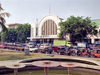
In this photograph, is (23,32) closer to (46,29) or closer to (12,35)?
(12,35)

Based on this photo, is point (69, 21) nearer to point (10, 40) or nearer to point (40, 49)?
point (40, 49)

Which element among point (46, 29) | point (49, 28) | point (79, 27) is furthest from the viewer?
point (46, 29)

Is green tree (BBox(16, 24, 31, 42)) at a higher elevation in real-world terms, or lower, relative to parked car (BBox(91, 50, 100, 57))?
higher

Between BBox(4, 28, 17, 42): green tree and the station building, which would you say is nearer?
the station building

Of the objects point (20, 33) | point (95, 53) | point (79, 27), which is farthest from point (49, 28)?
point (95, 53)

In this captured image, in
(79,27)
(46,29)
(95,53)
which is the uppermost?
(46,29)

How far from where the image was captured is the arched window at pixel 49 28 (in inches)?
2475

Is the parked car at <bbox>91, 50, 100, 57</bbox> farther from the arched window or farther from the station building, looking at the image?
the arched window

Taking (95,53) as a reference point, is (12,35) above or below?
above

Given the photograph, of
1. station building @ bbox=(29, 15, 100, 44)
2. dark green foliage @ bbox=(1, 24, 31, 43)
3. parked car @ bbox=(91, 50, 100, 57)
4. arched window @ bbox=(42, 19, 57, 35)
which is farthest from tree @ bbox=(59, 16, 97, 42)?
dark green foliage @ bbox=(1, 24, 31, 43)

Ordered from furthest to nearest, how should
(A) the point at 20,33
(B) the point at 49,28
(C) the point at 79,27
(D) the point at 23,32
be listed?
(A) the point at 20,33
(D) the point at 23,32
(B) the point at 49,28
(C) the point at 79,27

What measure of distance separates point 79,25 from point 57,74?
90.3 feet

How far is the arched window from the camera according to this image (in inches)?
2475

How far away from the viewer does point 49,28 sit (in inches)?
2554
